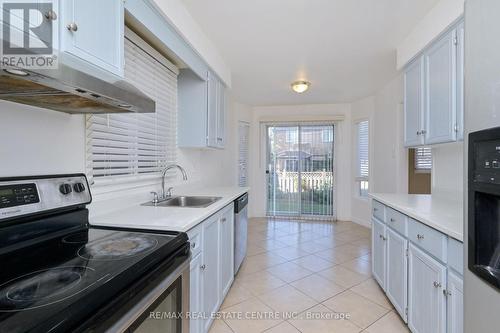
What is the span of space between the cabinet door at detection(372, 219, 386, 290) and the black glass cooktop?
73.8 inches

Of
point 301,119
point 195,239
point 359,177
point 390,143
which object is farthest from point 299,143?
point 195,239

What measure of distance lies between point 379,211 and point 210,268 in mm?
1633

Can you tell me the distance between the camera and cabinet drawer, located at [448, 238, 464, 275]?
124 centimetres

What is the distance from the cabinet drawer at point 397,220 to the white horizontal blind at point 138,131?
202 centimetres

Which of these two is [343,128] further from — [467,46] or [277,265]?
[467,46]

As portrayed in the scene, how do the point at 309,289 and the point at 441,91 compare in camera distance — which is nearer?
the point at 441,91

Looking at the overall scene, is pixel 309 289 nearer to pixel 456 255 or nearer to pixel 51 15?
pixel 456 255

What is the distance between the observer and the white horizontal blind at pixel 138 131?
1597mm

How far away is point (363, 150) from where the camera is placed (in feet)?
16.3

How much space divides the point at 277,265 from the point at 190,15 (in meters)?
2.76

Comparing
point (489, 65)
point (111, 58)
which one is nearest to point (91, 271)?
point (111, 58)

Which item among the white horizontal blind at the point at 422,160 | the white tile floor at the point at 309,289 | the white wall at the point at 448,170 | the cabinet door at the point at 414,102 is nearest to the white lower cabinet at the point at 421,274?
the white tile floor at the point at 309,289

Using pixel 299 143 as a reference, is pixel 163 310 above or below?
below

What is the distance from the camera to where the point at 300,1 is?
78.2 inches
